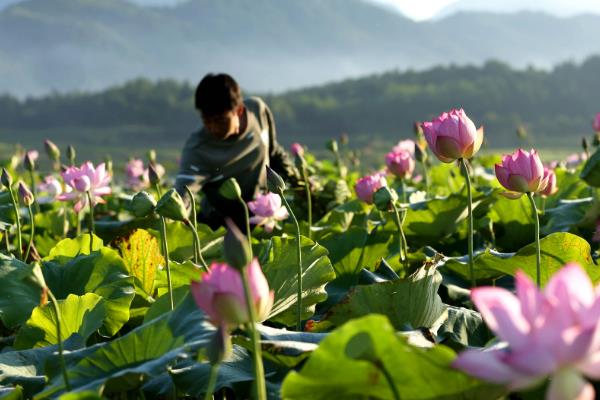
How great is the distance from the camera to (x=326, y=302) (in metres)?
1.37

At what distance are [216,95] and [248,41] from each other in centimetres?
15617

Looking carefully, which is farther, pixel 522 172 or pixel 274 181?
pixel 274 181

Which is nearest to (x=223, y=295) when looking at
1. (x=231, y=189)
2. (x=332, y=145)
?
(x=231, y=189)

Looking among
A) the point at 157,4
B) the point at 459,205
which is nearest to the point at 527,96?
the point at 459,205

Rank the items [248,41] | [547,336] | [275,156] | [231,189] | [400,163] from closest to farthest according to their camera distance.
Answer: [547,336]
[231,189]
[400,163]
[275,156]
[248,41]

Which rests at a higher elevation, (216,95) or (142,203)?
(216,95)

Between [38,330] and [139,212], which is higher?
[139,212]

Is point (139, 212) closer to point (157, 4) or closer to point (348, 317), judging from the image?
point (348, 317)

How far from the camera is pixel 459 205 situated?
1655 millimetres

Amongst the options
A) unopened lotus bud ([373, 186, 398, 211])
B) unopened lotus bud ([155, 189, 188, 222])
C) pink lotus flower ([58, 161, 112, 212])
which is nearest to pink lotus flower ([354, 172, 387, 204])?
unopened lotus bud ([373, 186, 398, 211])

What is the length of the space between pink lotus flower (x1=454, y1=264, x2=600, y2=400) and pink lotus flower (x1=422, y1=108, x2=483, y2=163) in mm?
654

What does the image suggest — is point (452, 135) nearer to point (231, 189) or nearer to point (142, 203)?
point (231, 189)

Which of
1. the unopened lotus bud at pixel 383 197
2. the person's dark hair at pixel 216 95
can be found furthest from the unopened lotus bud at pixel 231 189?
the person's dark hair at pixel 216 95

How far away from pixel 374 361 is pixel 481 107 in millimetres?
34324
